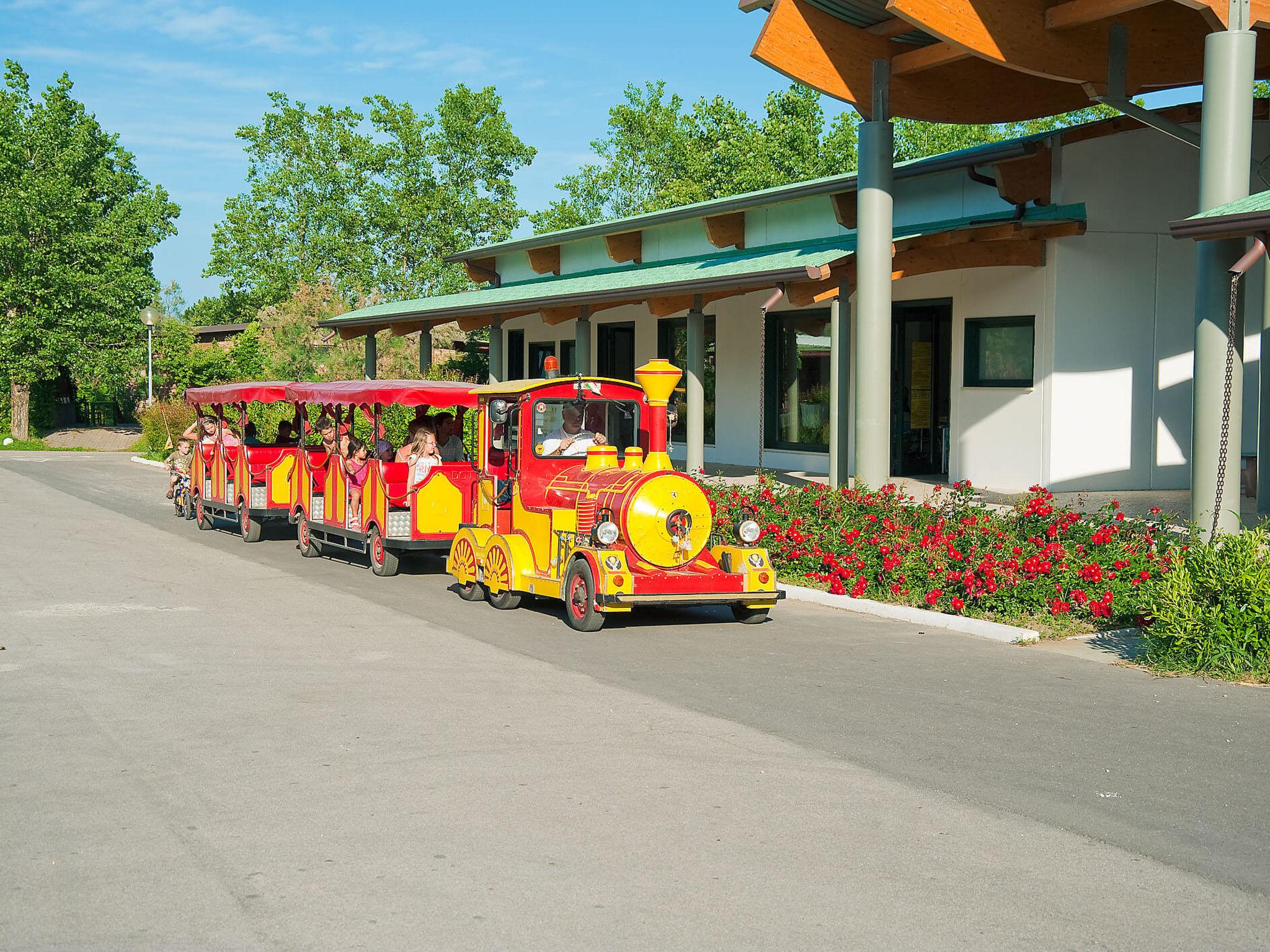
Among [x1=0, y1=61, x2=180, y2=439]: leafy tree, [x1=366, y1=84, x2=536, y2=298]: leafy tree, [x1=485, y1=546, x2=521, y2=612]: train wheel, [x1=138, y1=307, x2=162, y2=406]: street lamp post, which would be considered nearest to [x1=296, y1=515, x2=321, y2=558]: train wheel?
[x1=485, y1=546, x2=521, y2=612]: train wheel

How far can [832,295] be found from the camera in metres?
18.3

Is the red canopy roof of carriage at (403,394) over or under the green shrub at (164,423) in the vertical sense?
over

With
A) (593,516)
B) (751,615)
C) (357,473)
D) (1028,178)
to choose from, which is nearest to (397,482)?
(357,473)

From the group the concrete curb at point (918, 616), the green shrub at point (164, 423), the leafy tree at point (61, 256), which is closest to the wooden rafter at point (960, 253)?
the concrete curb at point (918, 616)

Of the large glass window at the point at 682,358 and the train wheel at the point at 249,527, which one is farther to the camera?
the large glass window at the point at 682,358

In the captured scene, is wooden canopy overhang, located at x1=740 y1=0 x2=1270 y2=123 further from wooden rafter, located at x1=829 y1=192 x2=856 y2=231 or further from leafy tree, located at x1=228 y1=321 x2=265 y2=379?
leafy tree, located at x1=228 y1=321 x2=265 y2=379

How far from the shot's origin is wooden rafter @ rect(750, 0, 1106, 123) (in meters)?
16.0

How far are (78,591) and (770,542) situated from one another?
6815 mm

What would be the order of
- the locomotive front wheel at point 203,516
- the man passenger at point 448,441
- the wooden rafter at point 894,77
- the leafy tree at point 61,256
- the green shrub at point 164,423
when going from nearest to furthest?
1. the man passenger at point 448,441
2. the wooden rafter at point 894,77
3. the locomotive front wheel at point 203,516
4. the green shrub at point 164,423
5. the leafy tree at point 61,256

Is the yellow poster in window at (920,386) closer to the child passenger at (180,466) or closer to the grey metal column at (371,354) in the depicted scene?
the child passenger at (180,466)

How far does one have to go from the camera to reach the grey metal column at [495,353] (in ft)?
91.8

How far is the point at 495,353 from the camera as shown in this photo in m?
29.5

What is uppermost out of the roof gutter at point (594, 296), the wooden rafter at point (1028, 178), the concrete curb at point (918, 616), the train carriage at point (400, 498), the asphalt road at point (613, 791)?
the wooden rafter at point (1028, 178)

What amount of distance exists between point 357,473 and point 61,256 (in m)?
33.9
